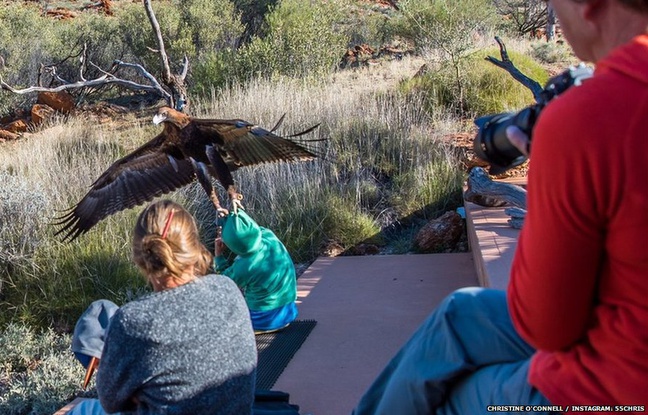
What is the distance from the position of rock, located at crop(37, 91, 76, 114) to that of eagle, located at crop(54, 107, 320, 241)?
31.0 feet

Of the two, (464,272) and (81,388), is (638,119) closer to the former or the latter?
(81,388)

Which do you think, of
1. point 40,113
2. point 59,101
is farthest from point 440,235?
point 59,101

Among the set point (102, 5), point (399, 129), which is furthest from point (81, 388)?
point (102, 5)

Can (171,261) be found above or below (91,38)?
above

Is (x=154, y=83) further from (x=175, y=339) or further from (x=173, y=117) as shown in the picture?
(x=175, y=339)

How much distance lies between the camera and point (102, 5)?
103 ft

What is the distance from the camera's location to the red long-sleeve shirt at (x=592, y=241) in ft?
3.60

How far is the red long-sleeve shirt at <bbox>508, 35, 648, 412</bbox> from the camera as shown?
1.10 metres

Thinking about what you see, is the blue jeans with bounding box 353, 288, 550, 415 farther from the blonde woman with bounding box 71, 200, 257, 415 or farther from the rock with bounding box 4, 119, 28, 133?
the rock with bounding box 4, 119, 28, 133

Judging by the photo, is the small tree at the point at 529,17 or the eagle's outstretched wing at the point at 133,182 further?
the small tree at the point at 529,17

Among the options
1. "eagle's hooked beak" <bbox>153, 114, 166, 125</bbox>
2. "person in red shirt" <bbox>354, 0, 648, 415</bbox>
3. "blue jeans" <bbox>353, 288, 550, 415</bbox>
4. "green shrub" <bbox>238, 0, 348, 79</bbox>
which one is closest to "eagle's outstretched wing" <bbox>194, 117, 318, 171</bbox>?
"eagle's hooked beak" <bbox>153, 114, 166, 125</bbox>

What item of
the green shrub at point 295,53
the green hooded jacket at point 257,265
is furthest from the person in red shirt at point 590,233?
the green shrub at point 295,53

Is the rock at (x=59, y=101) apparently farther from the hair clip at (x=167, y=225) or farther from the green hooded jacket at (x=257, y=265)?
the hair clip at (x=167, y=225)

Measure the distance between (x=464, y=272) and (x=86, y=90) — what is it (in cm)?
1240
